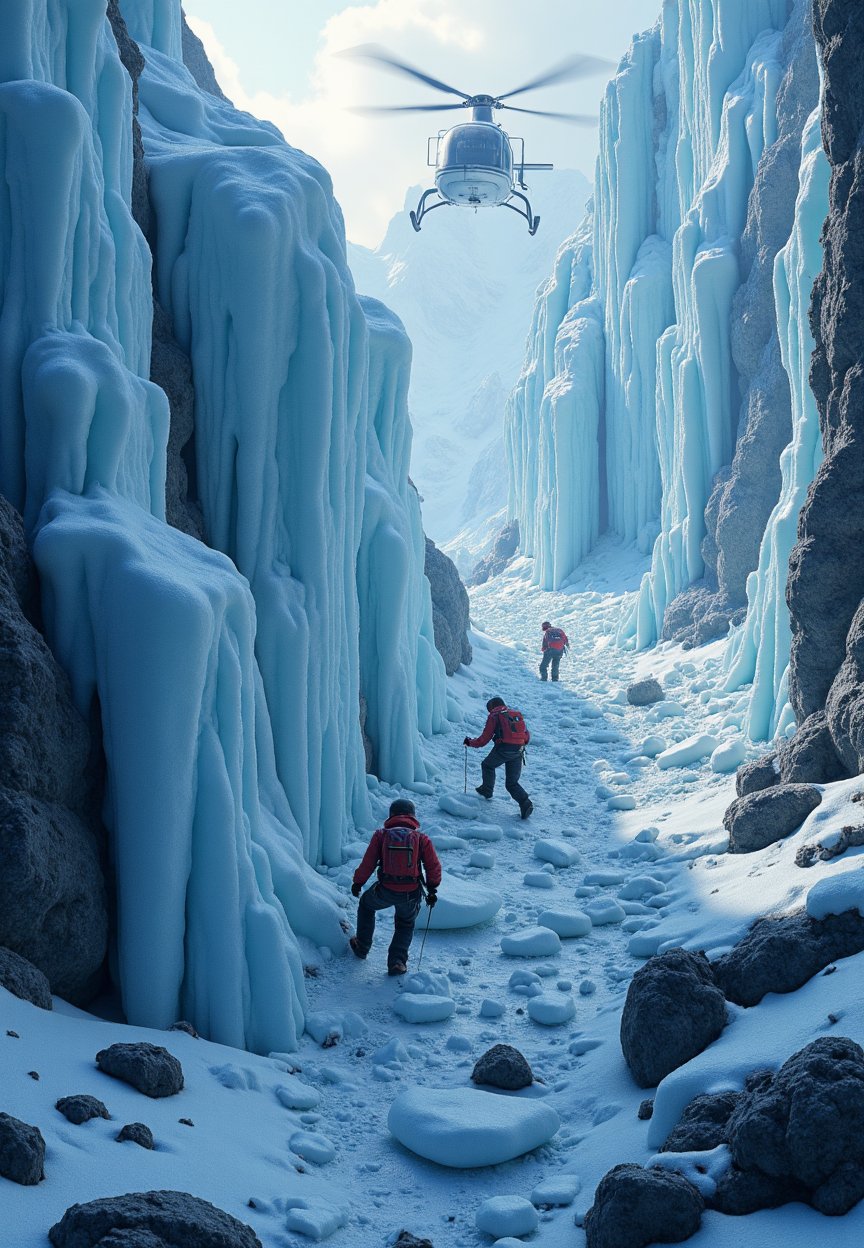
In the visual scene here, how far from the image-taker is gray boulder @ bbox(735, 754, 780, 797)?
9.07 meters

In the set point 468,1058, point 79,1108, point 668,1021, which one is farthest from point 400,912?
point 79,1108

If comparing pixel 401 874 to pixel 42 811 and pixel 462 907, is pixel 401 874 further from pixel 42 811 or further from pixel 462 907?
pixel 42 811

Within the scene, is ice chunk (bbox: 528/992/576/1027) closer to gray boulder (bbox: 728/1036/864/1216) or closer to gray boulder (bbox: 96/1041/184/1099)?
gray boulder (bbox: 96/1041/184/1099)

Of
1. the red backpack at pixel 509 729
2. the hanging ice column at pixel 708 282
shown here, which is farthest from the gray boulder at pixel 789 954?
the hanging ice column at pixel 708 282

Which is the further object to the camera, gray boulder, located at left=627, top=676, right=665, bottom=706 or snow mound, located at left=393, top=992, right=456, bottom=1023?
gray boulder, located at left=627, top=676, right=665, bottom=706

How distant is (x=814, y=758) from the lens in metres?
8.36

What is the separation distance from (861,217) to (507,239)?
120 metres

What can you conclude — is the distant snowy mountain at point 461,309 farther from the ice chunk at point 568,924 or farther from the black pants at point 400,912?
the black pants at point 400,912

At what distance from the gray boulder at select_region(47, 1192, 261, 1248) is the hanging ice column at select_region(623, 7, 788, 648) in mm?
18097

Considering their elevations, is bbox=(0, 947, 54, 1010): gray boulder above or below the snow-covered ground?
above

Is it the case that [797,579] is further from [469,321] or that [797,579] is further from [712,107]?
[469,321]

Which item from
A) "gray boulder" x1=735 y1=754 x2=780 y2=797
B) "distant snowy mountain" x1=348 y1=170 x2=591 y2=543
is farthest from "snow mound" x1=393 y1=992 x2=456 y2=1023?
"distant snowy mountain" x1=348 y1=170 x2=591 y2=543

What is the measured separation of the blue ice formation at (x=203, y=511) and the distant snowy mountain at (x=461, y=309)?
68030 mm

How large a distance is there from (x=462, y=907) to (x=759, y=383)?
527 inches
